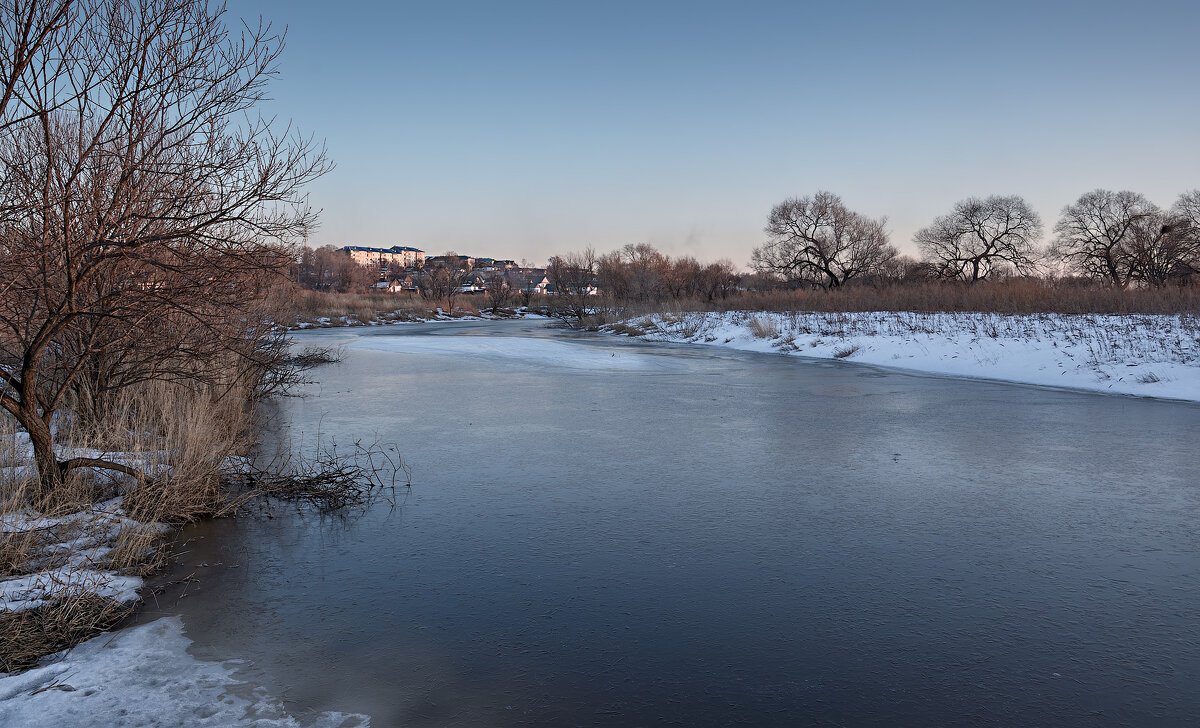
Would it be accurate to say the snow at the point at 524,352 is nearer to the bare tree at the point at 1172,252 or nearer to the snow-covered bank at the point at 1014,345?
the snow-covered bank at the point at 1014,345

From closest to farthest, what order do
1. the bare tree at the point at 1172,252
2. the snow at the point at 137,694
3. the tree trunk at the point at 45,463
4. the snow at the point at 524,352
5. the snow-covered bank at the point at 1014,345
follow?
the snow at the point at 137,694 → the tree trunk at the point at 45,463 → the snow-covered bank at the point at 1014,345 → the snow at the point at 524,352 → the bare tree at the point at 1172,252

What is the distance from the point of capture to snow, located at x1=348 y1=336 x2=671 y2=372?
18.1m

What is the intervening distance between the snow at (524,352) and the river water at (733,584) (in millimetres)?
9250

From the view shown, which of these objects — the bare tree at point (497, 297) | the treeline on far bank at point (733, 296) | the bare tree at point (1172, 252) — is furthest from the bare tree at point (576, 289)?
the bare tree at point (1172, 252)

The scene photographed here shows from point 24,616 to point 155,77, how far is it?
131 inches

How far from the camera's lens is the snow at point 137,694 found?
2865mm

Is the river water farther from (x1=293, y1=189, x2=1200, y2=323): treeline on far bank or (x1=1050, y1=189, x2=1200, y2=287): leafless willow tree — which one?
(x1=1050, y1=189, x2=1200, y2=287): leafless willow tree

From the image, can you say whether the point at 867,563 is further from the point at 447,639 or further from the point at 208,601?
the point at 208,601

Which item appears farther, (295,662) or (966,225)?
(966,225)

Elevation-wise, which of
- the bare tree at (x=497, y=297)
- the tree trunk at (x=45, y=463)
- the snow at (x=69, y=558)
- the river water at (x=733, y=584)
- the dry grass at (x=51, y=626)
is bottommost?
the river water at (x=733, y=584)

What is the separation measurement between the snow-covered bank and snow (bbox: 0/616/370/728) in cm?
1346

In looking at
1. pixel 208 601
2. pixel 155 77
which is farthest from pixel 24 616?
pixel 155 77

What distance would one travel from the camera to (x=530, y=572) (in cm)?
443

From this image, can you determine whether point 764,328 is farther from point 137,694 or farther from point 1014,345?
point 137,694
